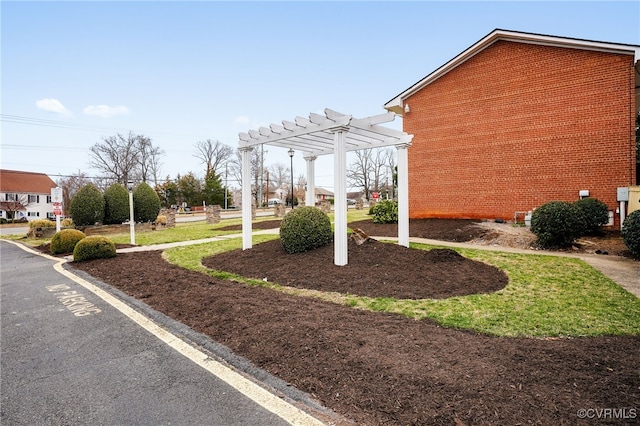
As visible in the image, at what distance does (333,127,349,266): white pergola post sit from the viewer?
6.59m

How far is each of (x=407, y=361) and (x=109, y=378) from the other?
8.93 ft

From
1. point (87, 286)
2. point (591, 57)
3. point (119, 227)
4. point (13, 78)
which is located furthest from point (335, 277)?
point (119, 227)

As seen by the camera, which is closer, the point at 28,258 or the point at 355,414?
the point at 355,414

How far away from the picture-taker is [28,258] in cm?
1055

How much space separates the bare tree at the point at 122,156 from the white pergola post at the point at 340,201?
1752 inches

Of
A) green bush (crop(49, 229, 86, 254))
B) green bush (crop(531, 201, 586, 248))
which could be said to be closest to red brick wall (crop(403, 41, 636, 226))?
green bush (crop(531, 201, 586, 248))

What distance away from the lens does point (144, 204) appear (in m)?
18.5

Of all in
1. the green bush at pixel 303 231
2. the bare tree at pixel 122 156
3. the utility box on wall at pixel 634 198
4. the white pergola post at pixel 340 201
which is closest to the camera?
the white pergola post at pixel 340 201

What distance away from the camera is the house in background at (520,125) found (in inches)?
417

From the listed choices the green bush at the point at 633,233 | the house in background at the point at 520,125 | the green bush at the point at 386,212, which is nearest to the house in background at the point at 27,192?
the green bush at the point at 386,212

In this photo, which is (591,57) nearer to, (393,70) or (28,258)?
(393,70)

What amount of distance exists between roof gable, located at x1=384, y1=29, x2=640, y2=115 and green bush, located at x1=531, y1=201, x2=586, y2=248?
5.86 meters

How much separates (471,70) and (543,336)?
13.2 m

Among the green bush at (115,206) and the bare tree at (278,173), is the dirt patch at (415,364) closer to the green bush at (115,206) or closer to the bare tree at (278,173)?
the green bush at (115,206)
